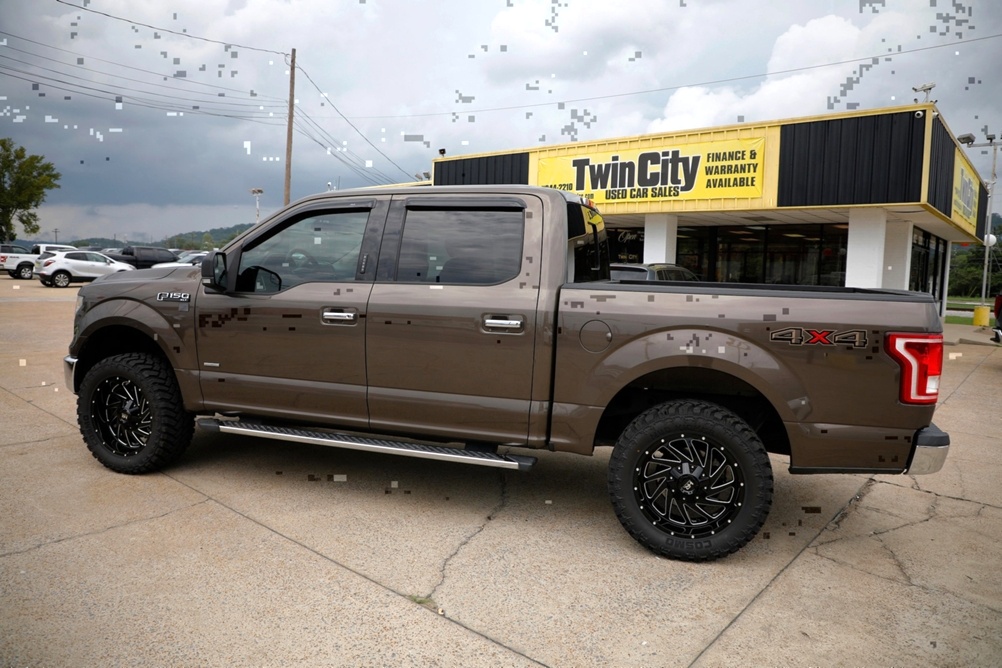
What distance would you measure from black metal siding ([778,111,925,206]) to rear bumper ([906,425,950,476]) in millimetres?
13311

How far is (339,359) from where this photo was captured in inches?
175

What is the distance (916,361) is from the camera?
345cm

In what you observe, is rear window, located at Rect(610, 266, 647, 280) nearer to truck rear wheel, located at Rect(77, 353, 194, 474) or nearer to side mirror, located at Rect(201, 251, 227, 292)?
side mirror, located at Rect(201, 251, 227, 292)

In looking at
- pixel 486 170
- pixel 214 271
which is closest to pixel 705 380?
pixel 214 271

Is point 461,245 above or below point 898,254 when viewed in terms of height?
below

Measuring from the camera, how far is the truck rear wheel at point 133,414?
16.1ft

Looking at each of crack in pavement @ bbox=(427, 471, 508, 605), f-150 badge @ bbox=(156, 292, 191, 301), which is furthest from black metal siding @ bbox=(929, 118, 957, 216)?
f-150 badge @ bbox=(156, 292, 191, 301)

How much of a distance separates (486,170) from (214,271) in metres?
18.6

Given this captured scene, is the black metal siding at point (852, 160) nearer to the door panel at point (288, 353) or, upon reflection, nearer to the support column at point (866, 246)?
the support column at point (866, 246)

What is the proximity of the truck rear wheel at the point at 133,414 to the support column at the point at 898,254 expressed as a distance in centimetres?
1833

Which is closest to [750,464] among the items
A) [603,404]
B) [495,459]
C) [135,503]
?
[603,404]

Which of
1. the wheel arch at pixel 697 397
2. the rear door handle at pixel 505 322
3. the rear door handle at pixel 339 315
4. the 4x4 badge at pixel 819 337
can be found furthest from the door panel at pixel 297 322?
the 4x4 badge at pixel 819 337

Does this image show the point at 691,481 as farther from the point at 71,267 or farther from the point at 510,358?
the point at 71,267

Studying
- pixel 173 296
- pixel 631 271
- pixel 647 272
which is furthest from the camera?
pixel 647 272
